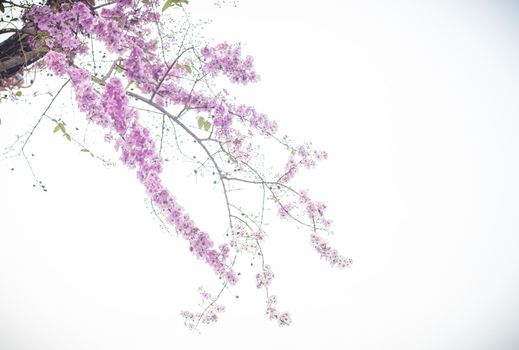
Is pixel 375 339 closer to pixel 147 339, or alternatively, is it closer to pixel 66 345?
pixel 147 339

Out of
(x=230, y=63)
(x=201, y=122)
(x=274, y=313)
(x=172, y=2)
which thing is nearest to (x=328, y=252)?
(x=274, y=313)

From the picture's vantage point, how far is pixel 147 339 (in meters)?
76.1

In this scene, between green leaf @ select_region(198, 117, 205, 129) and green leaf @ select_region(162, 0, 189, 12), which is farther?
green leaf @ select_region(198, 117, 205, 129)

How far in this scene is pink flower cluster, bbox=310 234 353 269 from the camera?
288cm

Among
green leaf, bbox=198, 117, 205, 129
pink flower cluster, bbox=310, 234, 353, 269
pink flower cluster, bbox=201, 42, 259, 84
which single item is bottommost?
pink flower cluster, bbox=310, 234, 353, 269

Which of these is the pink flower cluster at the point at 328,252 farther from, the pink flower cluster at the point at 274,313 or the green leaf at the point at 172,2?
the green leaf at the point at 172,2

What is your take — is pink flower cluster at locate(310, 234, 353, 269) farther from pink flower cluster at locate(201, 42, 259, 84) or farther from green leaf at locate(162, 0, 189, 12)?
green leaf at locate(162, 0, 189, 12)

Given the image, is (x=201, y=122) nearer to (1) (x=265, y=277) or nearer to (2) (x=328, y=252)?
(1) (x=265, y=277)

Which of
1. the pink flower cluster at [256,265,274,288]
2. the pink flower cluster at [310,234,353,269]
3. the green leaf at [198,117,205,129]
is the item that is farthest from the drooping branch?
the pink flower cluster at [310,234,353,269]

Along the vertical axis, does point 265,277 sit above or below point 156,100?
below

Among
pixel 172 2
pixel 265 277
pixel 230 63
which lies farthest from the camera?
pixel 265 277

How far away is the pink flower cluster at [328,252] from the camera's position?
114 inches

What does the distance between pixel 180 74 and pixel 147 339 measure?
89669 millimetres

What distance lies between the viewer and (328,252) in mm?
2938
